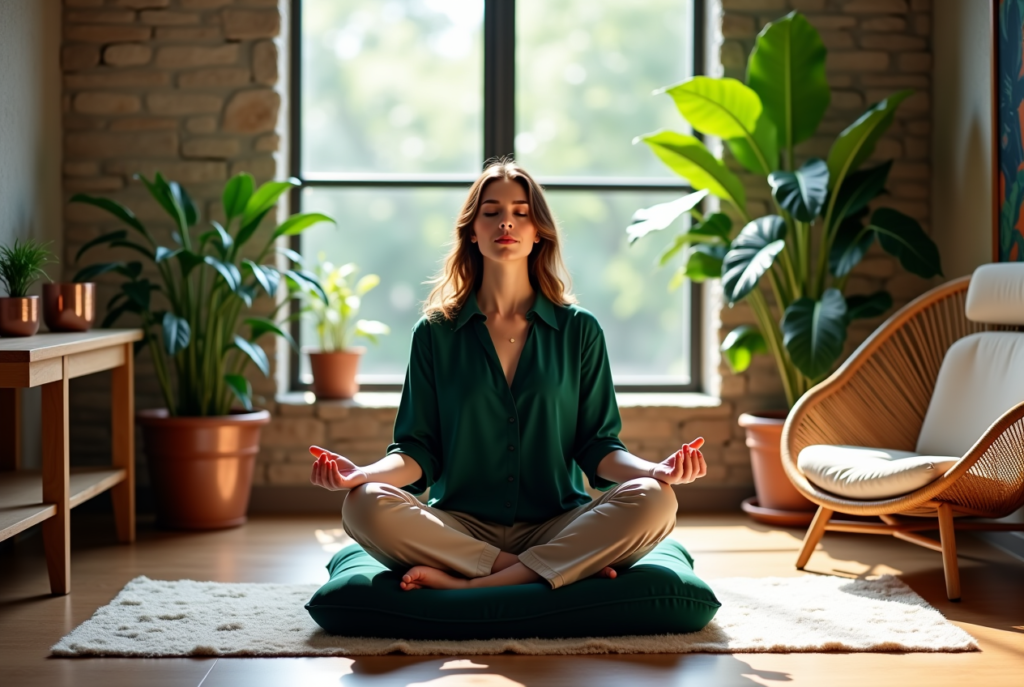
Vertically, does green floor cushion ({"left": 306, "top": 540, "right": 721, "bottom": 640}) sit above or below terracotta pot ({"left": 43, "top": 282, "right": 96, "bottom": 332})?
below

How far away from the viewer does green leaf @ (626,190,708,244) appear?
3.75 meters

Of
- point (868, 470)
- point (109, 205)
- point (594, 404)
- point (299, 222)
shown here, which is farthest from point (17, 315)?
point (868, 470)

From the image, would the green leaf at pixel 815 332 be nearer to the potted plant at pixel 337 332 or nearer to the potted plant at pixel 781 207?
the potted plant at pixel 781 207

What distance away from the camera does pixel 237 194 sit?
374 cm

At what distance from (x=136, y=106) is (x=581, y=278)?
6.33 ft

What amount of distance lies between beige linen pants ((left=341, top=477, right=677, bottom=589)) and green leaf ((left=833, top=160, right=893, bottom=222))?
6.15 ft

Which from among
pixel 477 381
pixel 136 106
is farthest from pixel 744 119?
pixel 136 106

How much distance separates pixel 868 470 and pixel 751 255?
1001 millimetres

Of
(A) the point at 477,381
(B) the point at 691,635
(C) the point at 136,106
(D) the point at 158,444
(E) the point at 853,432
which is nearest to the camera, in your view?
(B) the point at 691,635

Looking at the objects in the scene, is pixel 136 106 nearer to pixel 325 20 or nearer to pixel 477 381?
pixel 325 20

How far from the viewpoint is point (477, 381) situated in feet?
8.68

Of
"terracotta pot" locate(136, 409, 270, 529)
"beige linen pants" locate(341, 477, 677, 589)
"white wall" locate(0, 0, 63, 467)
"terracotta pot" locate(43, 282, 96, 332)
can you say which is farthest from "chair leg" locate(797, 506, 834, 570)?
"white wall" locate(0, 0, 63, 467)

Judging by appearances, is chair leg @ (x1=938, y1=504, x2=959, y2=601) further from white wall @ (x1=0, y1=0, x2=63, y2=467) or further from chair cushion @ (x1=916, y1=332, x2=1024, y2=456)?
white wall @ (x1=0, y1=0, x2=63, y2=467)

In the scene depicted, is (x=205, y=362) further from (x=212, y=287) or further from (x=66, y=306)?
(x=66, y=306)
